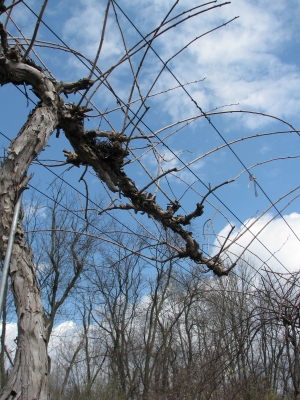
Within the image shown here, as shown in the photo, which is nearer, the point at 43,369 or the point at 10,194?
the point at 43,369

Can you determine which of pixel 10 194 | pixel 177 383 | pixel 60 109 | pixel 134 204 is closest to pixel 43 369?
pixel 10 194

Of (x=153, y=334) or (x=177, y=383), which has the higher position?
(x=153, y=334)

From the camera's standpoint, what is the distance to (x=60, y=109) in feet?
6.58

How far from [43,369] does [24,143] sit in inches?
33.0

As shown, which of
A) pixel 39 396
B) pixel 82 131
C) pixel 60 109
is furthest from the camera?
pixel 82 131

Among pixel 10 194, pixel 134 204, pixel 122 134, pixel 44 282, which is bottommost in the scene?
pixel 10 194

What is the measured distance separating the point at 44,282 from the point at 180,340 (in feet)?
25.1

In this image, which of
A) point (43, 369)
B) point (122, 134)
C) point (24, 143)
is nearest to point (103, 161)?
point (122, 134)

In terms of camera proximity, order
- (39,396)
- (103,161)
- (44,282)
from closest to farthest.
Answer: (39,396) < (103,161) < (44,282)

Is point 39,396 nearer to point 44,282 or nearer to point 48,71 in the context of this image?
point 48,71

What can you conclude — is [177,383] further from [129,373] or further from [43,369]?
[43,369]

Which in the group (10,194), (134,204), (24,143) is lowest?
(10,194)

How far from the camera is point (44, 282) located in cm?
1490

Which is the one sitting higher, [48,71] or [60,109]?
[48,71]
